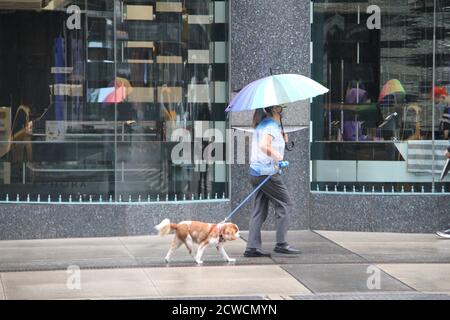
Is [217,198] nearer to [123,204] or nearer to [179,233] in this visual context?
[123,204]

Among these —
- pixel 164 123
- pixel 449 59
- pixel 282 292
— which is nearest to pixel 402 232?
pixel 449 59

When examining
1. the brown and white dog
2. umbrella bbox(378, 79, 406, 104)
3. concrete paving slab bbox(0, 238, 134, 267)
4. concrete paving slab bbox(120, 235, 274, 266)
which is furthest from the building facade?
the brown and white dog

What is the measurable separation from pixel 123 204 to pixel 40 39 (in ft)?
8.05

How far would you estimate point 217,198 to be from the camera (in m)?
12.1

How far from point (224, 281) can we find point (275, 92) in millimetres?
2194

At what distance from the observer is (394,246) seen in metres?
10.8

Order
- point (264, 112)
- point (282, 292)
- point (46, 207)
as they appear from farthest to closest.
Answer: point (46, 207) → point (264, 112) → point (282, 292)

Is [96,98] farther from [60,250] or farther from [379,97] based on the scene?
[379,97]

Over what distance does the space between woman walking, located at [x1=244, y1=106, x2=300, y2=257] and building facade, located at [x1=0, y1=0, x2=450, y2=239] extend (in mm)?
1940

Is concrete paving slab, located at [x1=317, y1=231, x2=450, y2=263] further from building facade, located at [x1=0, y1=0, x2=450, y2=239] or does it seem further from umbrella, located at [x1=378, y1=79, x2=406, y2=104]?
umbrella, located at [x1=378, y1=79, x2=406, y2=104]

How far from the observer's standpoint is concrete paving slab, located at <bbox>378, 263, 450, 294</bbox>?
8.34m

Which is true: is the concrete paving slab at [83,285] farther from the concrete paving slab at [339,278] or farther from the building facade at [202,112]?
the building facade at [202,112]

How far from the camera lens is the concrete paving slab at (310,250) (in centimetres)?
978
